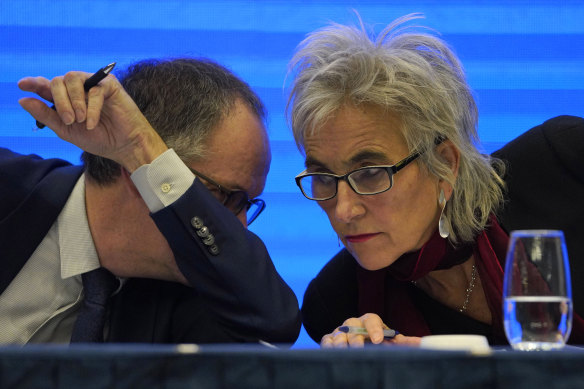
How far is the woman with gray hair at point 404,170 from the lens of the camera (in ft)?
5.76

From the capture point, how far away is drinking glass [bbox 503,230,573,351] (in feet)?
3.27

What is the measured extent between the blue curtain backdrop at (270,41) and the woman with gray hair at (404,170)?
2.64ft

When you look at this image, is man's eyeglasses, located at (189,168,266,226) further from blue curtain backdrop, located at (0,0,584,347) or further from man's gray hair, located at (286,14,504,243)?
blue curtain backdrop, located at (0,0,584,347)

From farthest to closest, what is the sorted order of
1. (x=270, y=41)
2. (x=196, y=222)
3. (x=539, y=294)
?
(x=270, y=41), (x=196, y=222), (x=539, y=294)

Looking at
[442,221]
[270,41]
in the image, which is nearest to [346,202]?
[442,221]

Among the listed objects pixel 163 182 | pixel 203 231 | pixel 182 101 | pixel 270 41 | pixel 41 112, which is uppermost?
pixel 270 41

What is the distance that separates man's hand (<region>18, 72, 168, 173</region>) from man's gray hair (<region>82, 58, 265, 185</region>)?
0.17 m

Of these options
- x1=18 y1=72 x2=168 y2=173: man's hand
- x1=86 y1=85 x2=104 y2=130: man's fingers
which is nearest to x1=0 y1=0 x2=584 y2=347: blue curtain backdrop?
x1=18 y1=72 x2=168 y2=173: man's hand

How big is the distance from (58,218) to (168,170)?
36 cm

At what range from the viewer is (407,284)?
2.02m

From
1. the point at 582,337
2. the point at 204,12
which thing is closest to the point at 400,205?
the point at 582,337

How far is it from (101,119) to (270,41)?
49.6 inches

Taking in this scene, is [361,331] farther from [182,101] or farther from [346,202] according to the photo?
[182,101]

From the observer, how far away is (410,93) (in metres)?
1.76
